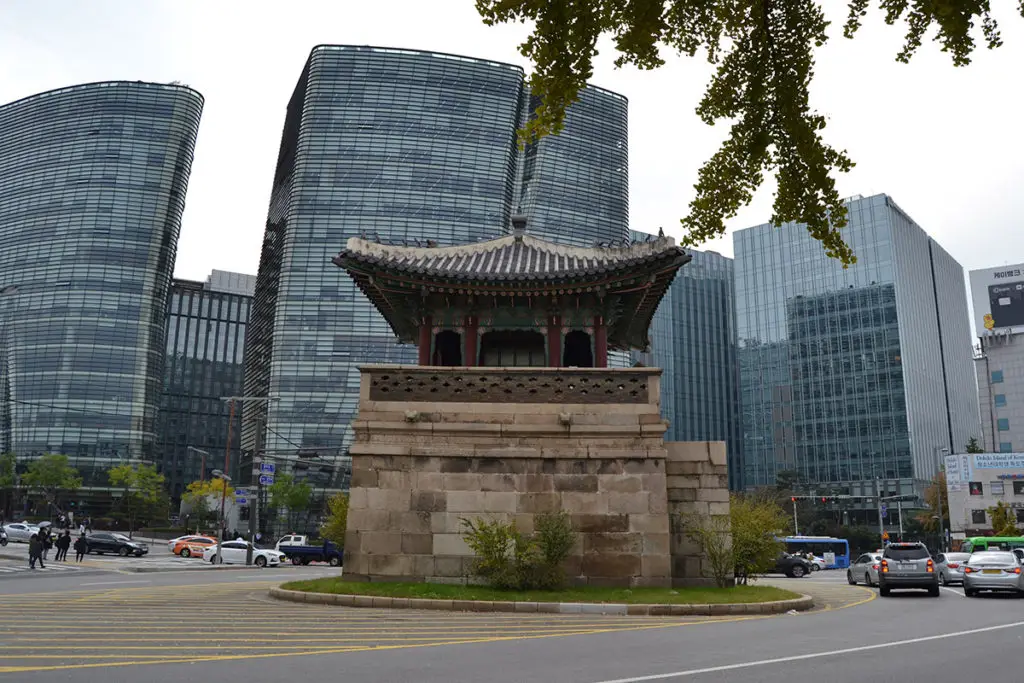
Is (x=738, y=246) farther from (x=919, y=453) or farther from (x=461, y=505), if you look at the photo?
(x=461, y=505)

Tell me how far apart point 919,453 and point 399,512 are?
10130 cm

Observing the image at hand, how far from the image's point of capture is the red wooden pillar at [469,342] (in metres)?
22.0

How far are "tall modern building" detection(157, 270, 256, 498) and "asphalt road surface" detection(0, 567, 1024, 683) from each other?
14389cm

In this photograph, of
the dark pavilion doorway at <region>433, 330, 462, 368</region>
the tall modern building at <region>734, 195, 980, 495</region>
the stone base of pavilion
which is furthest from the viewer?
the tall modern building at <region>734, 195, 980, 495</region>

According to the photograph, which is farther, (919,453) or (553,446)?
(919,453)

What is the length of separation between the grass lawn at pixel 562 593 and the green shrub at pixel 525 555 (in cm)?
26

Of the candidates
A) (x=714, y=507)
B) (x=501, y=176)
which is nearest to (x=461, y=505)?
(x=714, y=507)

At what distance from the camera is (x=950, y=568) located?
100ft

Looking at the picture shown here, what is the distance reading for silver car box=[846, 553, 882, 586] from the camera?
2886 cm

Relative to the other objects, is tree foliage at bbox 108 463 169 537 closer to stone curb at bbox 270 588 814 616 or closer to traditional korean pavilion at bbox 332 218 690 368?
traditional korean pavilion at bbox 332 218 690 368

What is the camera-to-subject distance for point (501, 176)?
3925 inches

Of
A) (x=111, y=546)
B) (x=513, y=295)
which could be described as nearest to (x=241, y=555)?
(x=111, y=546)

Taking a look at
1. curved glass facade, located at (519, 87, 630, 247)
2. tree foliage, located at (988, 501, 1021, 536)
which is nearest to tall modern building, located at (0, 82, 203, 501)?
curved glass facade, located at (519, 87, 630, 247)

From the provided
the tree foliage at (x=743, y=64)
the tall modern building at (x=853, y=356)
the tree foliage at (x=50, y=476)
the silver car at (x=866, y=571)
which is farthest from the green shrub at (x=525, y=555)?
the tall modern building at (x=853, y=356)
